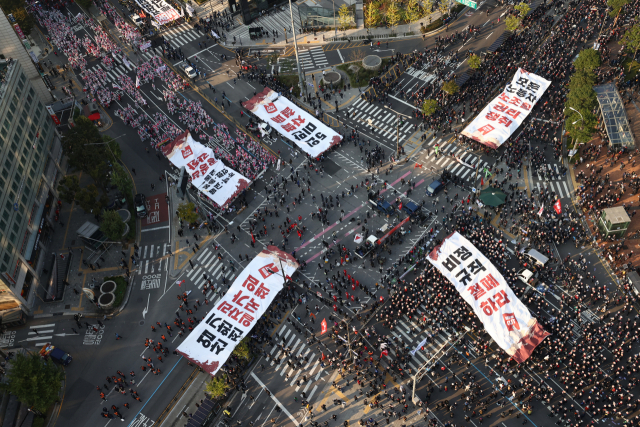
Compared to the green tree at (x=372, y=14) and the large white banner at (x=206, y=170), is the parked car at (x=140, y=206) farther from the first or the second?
the green tree at (x=372, y=14)

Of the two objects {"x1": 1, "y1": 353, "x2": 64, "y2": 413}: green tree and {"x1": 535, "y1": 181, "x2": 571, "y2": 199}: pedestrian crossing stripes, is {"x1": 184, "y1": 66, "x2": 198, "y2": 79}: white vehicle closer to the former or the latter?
{"x1": 1, "y1": 353, "x2": 64, "y2": 413}: green tree

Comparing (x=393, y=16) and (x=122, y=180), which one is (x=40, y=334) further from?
(x=393, y=16)

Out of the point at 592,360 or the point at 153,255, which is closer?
the point at 592,360

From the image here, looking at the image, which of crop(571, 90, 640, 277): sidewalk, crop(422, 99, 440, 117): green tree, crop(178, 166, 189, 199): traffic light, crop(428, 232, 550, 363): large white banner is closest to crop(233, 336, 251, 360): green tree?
crop(178, 166, 189, 199): traffic light

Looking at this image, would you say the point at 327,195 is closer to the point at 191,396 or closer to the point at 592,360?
the point at 191,396

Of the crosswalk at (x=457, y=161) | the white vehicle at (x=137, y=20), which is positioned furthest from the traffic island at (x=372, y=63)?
the white vehicle at (x=137, y=20)

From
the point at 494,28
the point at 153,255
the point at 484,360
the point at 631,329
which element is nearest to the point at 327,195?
the point at 153,255
